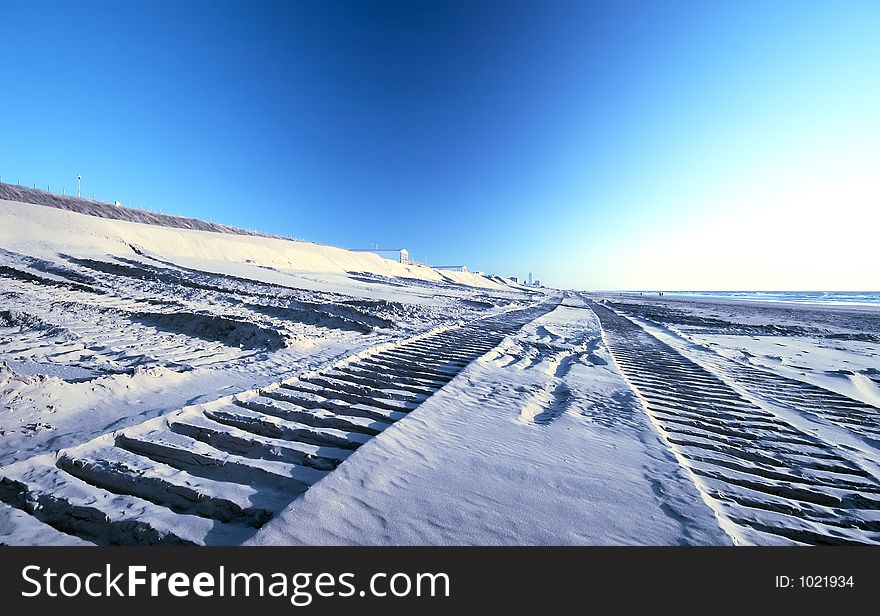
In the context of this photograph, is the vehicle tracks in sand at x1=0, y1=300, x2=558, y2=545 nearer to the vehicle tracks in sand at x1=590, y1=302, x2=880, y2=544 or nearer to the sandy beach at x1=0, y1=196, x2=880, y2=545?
the sandy beach at x1=0, y1=196, x2=880, y2=545

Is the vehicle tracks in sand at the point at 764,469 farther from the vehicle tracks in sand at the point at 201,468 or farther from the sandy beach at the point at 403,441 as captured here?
the vehicle tracks in sand at the point at 201,468

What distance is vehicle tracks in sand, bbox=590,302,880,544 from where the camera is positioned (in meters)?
2.12

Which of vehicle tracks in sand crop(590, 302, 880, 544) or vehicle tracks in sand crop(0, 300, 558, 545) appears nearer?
vehicle tracks in sand crop(0, 300, 558, 545)

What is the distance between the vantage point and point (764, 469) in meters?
2.83

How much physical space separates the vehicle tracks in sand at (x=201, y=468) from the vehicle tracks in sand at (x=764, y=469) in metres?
2.69

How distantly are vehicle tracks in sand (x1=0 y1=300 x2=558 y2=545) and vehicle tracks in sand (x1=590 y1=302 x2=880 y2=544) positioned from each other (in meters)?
2.69

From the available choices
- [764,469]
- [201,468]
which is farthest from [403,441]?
[764,469]

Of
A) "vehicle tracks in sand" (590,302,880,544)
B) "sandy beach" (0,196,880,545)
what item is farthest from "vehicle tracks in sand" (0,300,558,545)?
"vehicle tracks in sand" (590,302,880,544)

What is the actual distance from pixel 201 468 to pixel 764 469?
4.38 metres

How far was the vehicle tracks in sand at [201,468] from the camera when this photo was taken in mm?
1867

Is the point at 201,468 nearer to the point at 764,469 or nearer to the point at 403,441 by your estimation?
the point at 403,441

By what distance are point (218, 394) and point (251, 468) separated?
5.83 ft

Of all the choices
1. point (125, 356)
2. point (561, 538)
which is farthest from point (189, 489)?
point (125, 356)

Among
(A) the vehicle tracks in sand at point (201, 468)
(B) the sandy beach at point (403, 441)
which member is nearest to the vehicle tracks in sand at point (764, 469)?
(B) the sandy beach at point (403, 441)
